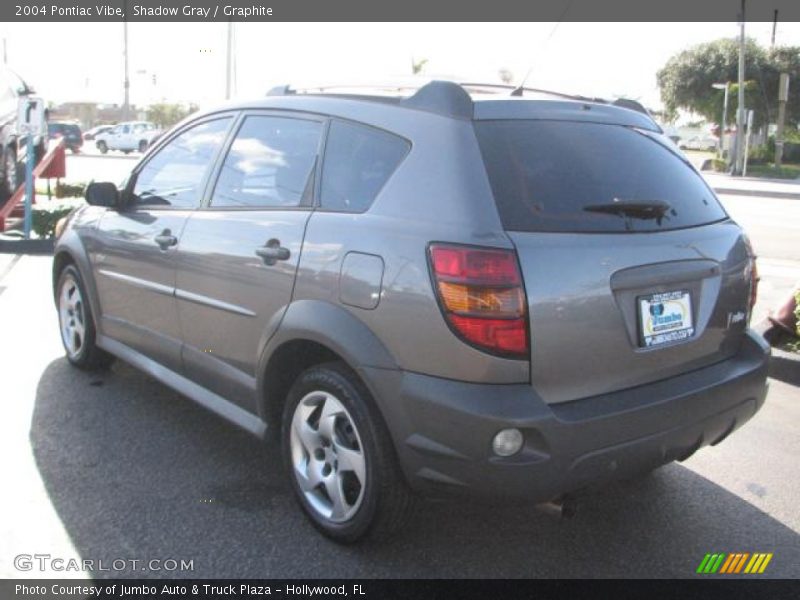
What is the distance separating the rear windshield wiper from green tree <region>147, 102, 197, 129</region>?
60419mm

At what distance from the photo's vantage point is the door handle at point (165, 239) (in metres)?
3.94

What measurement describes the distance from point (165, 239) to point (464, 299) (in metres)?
1.98

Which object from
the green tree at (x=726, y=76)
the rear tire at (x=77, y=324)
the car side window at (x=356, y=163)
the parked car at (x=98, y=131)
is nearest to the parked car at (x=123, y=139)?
the parked car at (x=98, y=131)

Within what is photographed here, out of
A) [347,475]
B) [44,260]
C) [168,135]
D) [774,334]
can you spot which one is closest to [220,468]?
[347,475]

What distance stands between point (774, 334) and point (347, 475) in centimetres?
392

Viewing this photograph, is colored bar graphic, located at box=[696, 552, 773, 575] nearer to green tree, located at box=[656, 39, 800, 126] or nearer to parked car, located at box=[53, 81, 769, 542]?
parked car, located at box=[53, 81, 769, 542]

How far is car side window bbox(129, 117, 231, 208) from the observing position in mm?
3963

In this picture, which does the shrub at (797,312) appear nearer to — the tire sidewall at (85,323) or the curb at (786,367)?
the curb at (786,367)

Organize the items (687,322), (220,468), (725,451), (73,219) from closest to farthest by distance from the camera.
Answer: (687,322) → (220,468) → (725,451) → (73,219)

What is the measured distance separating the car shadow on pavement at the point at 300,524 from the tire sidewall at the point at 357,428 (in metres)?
0.09

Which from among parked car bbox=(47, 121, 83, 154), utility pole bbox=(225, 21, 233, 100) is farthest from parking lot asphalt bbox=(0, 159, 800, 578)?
parked car bbox=(47, 121, 83, 154)

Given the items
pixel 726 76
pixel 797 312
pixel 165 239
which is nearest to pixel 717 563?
pixel 165 239

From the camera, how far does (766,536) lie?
332 cm

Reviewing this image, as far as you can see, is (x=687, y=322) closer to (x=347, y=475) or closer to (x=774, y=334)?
(x=347, y=475)
